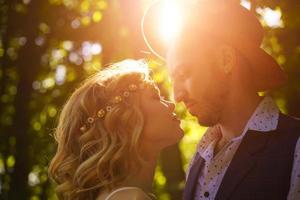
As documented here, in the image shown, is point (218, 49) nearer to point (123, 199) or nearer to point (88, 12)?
point (123, 199)

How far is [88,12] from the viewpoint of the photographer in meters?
14.9

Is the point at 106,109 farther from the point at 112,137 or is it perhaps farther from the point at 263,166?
the point at 263,166

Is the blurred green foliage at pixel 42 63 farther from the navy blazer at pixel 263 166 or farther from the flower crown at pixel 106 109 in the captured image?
the navy blazer at pixel 263 166

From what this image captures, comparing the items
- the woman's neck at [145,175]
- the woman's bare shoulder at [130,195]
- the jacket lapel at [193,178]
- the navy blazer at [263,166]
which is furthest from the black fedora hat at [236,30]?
the woman's bare shoulder at [130,195]

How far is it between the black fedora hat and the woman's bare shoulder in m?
1.19

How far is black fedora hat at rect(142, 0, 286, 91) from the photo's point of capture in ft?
13.4

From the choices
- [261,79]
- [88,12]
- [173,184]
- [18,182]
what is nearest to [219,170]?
[261,79]

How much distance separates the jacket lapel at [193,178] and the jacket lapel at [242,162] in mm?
433

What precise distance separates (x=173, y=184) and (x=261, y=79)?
24.0 ft

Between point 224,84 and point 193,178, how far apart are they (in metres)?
0.70

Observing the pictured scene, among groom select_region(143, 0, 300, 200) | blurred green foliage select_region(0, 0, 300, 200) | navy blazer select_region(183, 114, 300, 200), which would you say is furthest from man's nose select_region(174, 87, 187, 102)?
blurred green foliage select_region(0, 0, 300, 200)

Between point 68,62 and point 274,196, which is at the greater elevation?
point 274,196

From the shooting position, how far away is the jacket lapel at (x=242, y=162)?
365 cm

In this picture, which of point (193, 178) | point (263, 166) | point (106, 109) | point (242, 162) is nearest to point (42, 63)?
point (193, 178)
